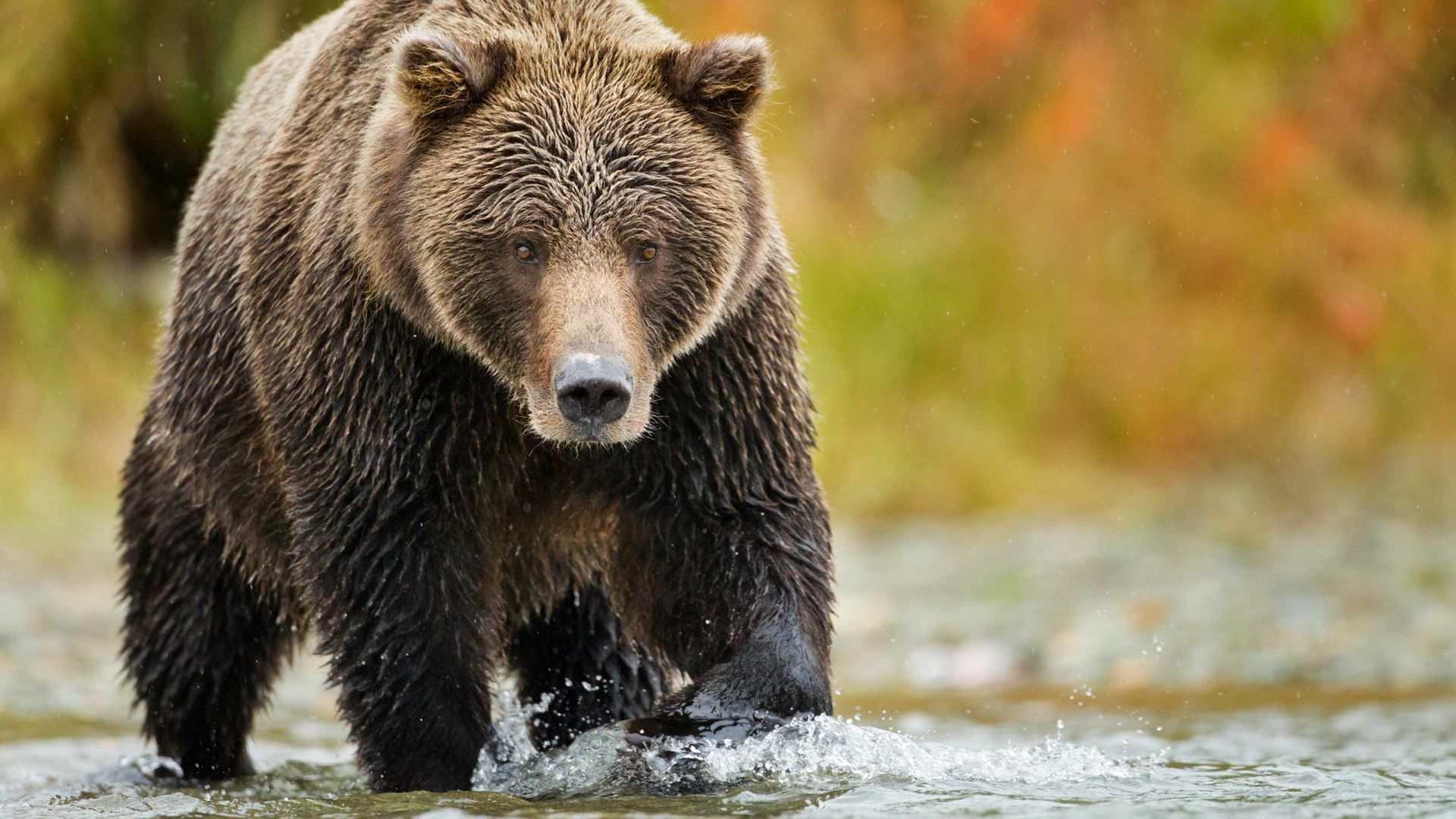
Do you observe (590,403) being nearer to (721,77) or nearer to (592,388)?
(592,388)

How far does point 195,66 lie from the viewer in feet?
46.1

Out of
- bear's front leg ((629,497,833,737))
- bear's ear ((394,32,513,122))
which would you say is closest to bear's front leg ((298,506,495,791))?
bear's front leg ((629,497,833,737))

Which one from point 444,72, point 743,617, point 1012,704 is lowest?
point 743,617

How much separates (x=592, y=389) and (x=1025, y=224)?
960cm

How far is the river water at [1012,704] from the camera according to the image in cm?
516

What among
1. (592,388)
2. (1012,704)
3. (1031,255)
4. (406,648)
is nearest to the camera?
(592,388)

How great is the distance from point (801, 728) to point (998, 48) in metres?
10.1

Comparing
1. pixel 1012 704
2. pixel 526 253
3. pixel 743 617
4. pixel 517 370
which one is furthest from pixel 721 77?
pixel 1012 704

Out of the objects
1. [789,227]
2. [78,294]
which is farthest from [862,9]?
[78,294]

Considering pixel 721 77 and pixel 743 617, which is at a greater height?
pixel 721 77

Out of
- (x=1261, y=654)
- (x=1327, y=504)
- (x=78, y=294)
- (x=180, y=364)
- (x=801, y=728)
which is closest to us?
(x=801, y=728)

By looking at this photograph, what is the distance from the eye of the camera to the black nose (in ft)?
15.4

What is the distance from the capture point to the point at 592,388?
15.4ft

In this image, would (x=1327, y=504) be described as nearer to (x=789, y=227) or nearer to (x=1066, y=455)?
(x=1066, y=455)
